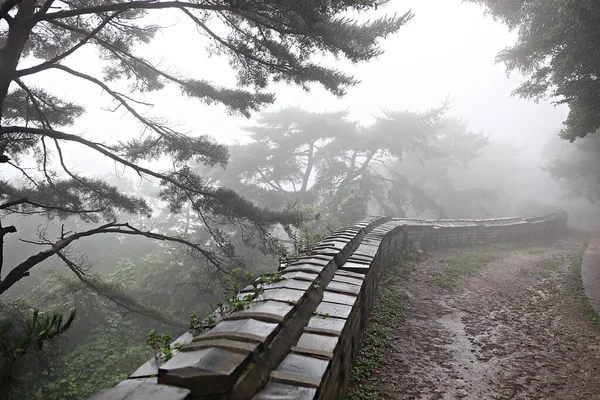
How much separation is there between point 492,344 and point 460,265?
171 inches

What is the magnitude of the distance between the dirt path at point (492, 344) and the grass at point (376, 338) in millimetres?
A: 93

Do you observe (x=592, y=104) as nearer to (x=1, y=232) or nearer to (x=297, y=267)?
(x=297, y=267)

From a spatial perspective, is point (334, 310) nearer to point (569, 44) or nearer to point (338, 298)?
point (338, 298)

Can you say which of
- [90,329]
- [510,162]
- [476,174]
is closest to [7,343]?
[90,329]

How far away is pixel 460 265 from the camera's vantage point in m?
8.04

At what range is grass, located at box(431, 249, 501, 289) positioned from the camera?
6.73m

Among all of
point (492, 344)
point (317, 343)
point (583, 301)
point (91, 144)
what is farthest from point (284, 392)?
point (91, 144)

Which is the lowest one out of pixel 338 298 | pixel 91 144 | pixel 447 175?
pixel 338 298

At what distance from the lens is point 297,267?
319 centimetres

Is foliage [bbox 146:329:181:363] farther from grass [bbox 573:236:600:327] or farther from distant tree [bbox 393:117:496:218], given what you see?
distant tree [bbox 393:117:496:218]

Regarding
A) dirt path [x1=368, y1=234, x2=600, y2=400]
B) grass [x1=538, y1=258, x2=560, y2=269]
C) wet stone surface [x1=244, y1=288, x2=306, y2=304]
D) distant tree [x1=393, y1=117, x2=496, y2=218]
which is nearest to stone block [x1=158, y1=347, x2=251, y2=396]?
wet stone surface [x1=244, y1=288, x2=306, y2=304]

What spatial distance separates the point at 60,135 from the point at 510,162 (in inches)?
2136

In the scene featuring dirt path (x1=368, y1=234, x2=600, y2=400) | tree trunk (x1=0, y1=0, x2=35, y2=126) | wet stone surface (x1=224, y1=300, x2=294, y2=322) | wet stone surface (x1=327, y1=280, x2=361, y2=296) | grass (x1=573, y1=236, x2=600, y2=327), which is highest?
tree trunk (x1=0, y1=0, x2=35, y2=126)

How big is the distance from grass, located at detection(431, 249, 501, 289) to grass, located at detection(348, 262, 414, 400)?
121 centimetres
